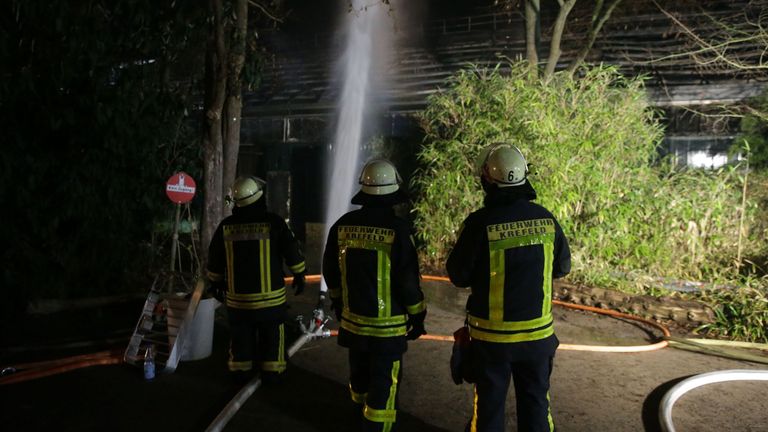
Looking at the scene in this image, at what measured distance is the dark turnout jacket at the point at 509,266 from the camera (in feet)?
9.57

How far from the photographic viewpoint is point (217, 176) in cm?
724

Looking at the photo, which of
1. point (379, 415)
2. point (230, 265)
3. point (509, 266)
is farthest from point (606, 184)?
point (379, 415)

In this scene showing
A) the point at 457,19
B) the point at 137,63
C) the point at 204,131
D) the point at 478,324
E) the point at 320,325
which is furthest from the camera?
→ the point at 457,19

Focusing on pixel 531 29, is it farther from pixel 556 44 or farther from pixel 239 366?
pixel 239 366

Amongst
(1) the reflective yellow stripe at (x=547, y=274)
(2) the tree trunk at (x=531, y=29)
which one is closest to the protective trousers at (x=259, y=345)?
(1) the reflective yellow stripe at (x=547, y=274)

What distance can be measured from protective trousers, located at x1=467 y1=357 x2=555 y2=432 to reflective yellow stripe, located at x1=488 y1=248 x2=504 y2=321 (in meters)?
0.27

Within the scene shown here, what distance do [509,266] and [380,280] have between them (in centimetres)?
82

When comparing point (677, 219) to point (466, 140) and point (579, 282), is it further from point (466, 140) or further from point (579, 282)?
point (466, 140)

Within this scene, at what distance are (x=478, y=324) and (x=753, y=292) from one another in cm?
493

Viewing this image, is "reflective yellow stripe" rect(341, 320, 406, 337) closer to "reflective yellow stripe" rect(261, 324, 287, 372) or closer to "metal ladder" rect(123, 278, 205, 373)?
"reflective yellow stripe" rect(261, 324, 287, 372)

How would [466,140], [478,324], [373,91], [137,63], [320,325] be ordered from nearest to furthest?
[478,324]
[320,325]
[137,63]
[466,140]
[373,91]

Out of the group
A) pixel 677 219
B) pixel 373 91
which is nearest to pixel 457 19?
pixel 373 91

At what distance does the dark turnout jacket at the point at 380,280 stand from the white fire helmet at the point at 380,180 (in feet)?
0.27

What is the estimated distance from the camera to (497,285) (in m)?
2.94
